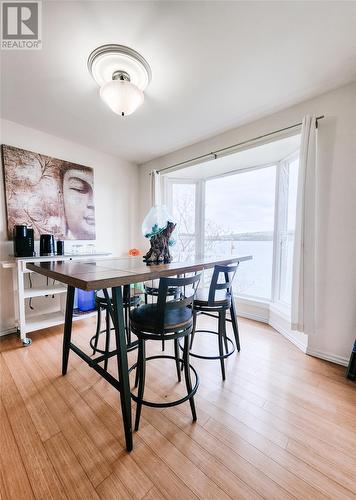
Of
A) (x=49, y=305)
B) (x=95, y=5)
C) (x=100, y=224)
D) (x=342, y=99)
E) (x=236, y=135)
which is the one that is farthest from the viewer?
(x=100, y=224)

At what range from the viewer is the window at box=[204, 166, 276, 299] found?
2.96 meters

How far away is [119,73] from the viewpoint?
162 centimetres

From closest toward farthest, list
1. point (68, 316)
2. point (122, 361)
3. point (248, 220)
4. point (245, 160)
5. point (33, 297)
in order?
point (122, 361) < point (68, 316) < point (33, 297) < point (245, 160) < point (248, 220)

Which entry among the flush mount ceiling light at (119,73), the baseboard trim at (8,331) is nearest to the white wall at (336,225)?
the flush mount ceiling light at (119,73)

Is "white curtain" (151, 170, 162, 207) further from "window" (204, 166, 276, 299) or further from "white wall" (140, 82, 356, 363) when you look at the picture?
"white wall" (140, 82, 356, 363)

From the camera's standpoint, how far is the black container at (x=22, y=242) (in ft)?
7.54

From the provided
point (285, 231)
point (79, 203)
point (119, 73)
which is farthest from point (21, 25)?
point (285, 231)

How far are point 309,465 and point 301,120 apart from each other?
2.69 m

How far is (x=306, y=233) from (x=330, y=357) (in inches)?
47.5

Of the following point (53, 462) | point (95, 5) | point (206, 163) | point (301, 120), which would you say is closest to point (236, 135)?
point (206, 163)

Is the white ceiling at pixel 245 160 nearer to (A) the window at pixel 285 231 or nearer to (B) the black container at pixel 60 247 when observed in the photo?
(A) the window at pixel 285 231

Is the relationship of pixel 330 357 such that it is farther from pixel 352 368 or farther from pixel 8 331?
pixel 8 331

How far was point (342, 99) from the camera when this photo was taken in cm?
185

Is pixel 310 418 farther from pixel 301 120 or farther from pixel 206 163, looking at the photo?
pixel 206 163
